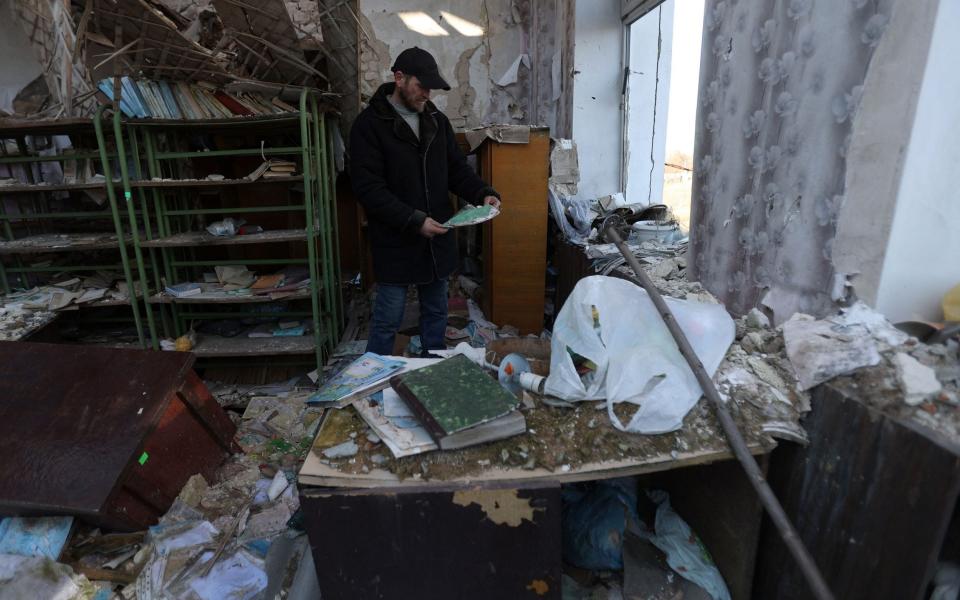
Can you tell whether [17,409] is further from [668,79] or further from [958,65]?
[668,79]

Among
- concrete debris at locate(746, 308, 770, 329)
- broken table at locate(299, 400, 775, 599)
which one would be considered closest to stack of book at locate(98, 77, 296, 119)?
broken table at locate(299, 400, 775, 599)

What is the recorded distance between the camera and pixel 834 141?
136 centimetres

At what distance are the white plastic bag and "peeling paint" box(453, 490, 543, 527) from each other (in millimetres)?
346

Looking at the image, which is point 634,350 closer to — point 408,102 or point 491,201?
point 491,201

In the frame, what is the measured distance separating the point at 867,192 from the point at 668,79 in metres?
2.84

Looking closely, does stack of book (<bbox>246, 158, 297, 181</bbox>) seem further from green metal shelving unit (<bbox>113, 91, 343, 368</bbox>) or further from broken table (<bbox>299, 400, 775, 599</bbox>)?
broken table (<bbox>299, 400, 775, 599</bbox>)

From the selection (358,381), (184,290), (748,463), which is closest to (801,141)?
(748,463)

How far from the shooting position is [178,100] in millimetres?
3084


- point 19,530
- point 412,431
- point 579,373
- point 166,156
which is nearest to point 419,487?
point 412,431

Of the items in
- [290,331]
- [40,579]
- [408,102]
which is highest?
[408,102]

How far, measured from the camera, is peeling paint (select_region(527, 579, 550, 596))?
1.30 metres

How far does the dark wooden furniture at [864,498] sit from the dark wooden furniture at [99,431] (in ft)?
6.83

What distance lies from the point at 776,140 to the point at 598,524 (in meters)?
1.37

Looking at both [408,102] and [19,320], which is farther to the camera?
[19,320]
